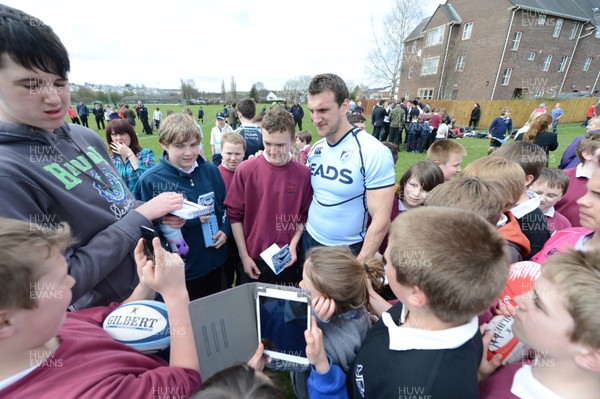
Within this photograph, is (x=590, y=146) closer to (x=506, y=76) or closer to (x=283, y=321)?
(x=283, y=321)

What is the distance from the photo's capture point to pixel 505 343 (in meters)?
1.58

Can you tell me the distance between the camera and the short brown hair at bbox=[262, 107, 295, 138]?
9.11ft

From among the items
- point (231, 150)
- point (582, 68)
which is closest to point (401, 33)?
point (582, 68)

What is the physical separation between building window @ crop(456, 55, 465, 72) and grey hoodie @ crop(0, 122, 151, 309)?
37.5 metres

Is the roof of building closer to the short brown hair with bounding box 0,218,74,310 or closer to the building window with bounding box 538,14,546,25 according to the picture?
the building window with bounding box 538,14,546,25

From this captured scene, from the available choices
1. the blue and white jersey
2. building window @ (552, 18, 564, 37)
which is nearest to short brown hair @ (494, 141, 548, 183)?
the blue and white jersey

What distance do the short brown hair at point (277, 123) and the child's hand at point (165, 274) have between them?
5.92 feet

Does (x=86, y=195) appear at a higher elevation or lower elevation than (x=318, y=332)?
higher

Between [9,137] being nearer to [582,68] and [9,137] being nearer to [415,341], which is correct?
[415,341]

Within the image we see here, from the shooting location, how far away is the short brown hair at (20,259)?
0.86 meters

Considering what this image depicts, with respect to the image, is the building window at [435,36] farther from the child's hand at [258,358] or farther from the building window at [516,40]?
A: the child's hand at [258,358]

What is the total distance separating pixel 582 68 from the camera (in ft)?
97.3

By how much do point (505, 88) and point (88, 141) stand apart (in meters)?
35.9

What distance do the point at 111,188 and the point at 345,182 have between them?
1880mm
